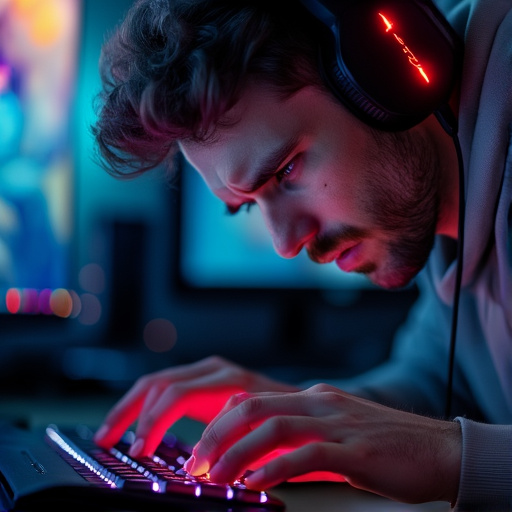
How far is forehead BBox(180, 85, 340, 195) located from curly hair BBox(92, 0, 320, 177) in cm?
1

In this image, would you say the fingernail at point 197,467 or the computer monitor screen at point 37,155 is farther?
the computer monitor screen at point 37,155

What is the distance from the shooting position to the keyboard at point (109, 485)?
1.68 ft

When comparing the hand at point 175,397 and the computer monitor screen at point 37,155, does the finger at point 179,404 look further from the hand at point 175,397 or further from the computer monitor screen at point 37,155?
the computer monitor screen at point 37,155

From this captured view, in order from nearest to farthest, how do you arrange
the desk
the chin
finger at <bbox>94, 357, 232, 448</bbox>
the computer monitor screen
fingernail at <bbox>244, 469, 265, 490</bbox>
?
fingernail at <bbox>244, 469, 265, 490</bbox> < the desk < finger at <bbox>94, 357, 232, 448</bbox> < the chin < the computer monitor screen

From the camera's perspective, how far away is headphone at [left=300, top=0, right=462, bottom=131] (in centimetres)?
74

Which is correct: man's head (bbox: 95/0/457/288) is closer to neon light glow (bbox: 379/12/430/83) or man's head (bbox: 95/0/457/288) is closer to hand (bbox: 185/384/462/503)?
neon light glow (bbox: 379/12/430/83)

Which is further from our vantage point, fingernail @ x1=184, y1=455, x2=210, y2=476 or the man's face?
the man's face

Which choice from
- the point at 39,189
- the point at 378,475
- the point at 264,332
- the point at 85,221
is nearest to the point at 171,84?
the point at 378,475

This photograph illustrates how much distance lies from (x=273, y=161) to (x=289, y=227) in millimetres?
106

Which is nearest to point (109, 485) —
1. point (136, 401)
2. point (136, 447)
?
point (136, 447)

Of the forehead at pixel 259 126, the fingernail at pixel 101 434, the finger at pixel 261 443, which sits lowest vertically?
the fingernail at pixel 101 434

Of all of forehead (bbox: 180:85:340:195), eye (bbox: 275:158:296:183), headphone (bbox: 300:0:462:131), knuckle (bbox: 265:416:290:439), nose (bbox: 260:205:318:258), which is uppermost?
headphone (bbox: 300:0:462:131)

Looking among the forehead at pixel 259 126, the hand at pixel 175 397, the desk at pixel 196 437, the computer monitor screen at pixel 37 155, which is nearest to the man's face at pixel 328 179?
the forehead at pixel 259 126

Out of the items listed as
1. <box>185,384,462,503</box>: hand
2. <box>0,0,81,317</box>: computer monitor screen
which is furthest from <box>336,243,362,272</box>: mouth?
<box>0,0,81,317</box>: computer monitor screen
